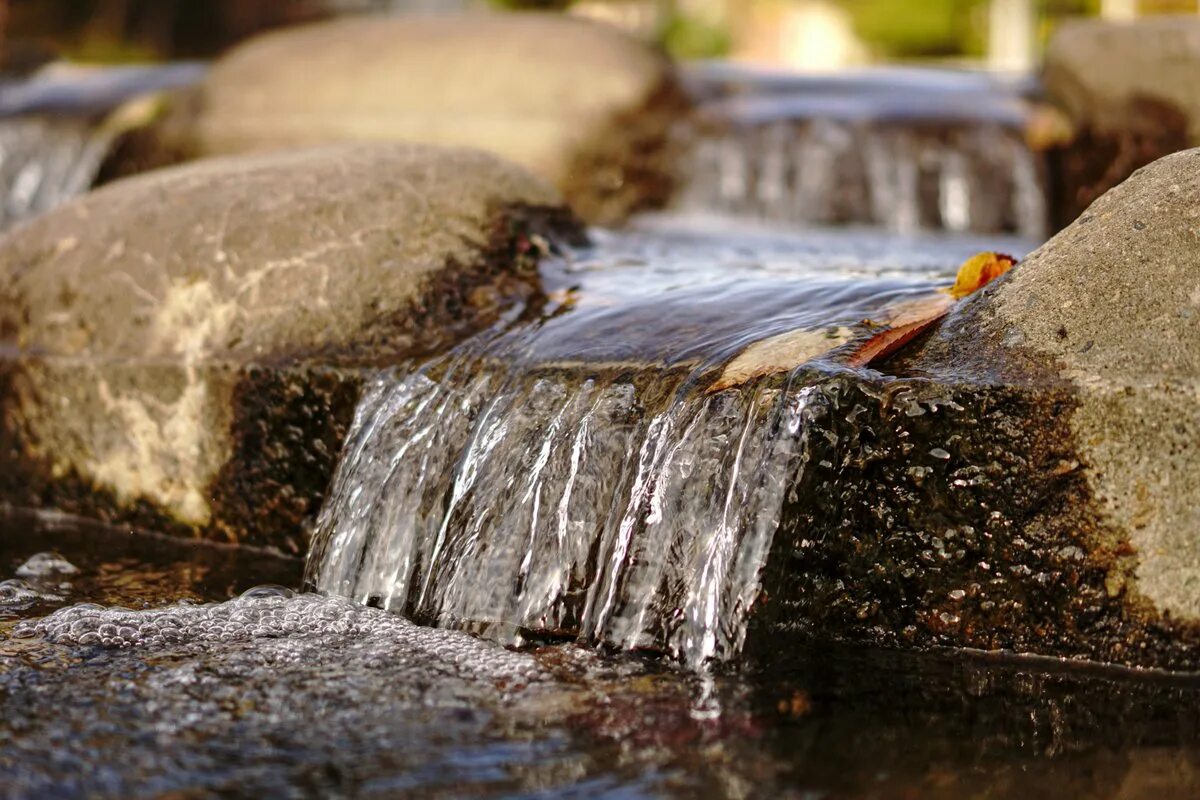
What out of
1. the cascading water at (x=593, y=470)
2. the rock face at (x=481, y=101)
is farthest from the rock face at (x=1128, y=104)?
the cascading water at (x=593, y=470)

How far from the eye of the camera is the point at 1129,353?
3.06m

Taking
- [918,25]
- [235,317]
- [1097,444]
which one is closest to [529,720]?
[1097,444]

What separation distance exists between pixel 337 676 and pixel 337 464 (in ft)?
3.83

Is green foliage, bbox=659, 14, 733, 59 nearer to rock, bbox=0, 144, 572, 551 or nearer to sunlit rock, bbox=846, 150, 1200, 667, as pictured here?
rock, bbox=0, 144, 572, 551

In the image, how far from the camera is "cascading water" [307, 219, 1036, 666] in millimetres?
3188

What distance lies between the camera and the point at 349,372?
4.11 meters

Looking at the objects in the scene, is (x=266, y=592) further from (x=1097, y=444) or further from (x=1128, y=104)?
(x=1128, y=104)

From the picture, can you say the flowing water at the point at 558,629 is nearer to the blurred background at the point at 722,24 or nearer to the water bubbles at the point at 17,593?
the water bubbles at the point at 17,593

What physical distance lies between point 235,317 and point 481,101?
176 inches

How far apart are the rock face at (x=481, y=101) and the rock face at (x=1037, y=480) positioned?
17.5ft

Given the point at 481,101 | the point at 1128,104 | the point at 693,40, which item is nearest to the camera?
the point at 1128,104

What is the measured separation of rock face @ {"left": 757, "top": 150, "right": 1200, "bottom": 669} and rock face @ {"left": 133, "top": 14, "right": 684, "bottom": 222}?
5.32 meters

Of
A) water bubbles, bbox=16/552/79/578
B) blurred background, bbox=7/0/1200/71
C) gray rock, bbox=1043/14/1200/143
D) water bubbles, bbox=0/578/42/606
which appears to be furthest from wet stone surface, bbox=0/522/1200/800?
blurred background, bbox=7/0/1200/71

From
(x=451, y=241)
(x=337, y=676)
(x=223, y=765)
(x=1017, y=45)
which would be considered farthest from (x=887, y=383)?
(x=1017, y=45)
